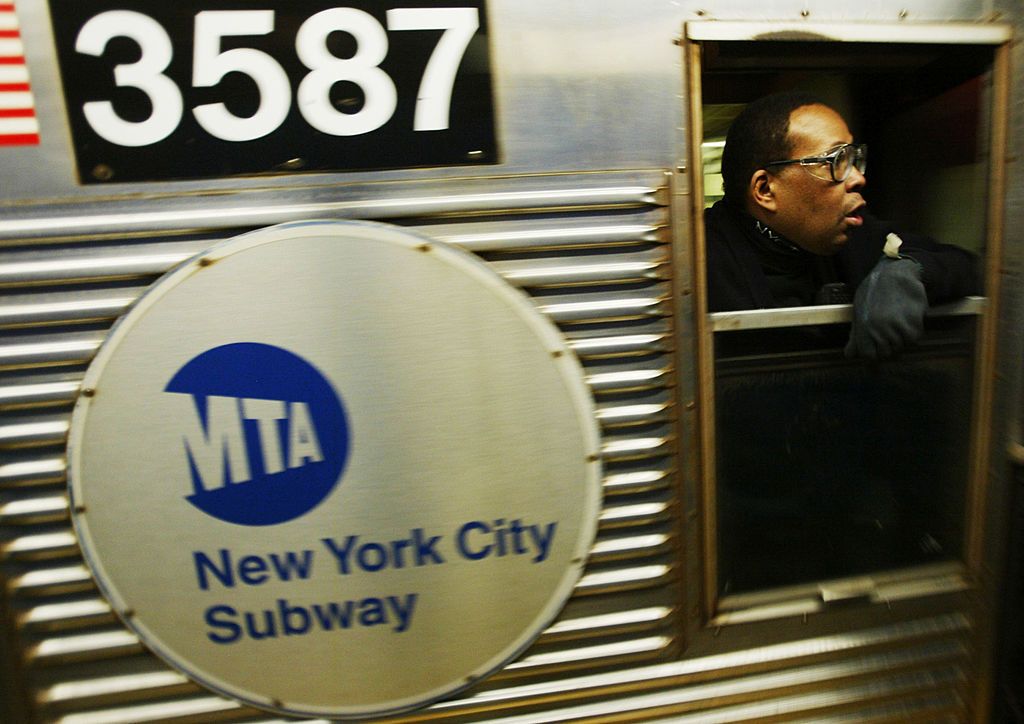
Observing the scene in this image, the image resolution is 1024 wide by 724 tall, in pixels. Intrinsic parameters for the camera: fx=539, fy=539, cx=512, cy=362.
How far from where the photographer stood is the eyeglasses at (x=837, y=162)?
1.38 metres

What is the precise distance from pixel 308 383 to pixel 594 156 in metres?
0.74

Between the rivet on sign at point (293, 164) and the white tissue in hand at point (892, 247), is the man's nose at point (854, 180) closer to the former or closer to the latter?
the white tissue in hand at point (892, 247)

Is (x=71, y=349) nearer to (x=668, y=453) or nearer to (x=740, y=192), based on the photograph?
(x=668, y=453)

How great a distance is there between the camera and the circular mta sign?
106 cm

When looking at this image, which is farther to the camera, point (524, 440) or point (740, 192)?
point (740, 192)

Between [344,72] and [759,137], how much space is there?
1.11 meters

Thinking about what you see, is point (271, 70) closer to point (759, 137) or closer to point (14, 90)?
point (14, 90)

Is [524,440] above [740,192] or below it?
below

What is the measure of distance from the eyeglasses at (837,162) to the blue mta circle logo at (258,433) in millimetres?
1321

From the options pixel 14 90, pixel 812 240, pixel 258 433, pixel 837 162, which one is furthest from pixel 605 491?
pixel 14 90

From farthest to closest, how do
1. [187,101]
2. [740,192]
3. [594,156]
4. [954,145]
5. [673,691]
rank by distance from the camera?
[740,192]
[954,145]
[673,691]
[594,156]
[187,101]

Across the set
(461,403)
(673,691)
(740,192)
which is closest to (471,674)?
(673,691)

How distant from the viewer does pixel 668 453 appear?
1230 mm

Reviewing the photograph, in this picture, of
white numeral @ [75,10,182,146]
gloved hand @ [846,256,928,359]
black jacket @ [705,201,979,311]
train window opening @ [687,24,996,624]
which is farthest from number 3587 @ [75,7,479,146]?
gloved hand @ [846,256,928,359]
